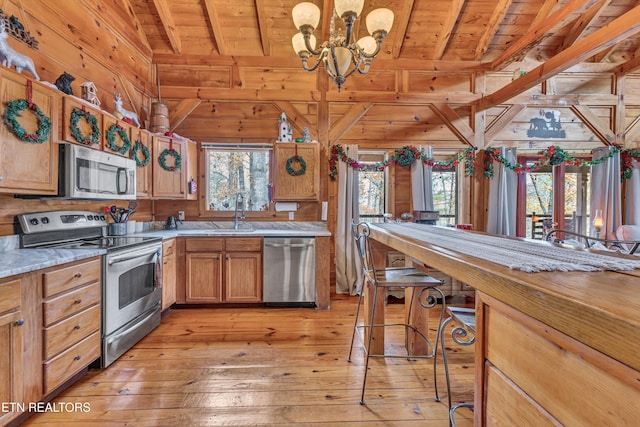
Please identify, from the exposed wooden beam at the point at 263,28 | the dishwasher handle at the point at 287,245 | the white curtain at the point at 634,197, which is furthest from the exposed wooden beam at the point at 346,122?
the white curtain at the point at 634,197

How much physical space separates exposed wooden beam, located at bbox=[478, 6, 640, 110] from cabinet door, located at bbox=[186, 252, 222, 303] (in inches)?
157

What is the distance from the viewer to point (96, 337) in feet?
7.20

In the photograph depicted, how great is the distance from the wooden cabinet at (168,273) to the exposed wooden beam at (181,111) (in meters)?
1.66

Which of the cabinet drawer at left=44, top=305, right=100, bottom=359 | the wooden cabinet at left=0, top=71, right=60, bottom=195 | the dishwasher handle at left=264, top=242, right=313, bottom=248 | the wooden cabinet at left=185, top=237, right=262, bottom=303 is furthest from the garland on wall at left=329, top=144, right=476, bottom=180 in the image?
the cabinet drawer at left=44, top=305, right=100, bottom=359

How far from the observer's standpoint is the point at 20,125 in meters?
1.92

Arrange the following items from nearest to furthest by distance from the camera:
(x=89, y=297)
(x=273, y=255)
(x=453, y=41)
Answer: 1. (x=89, y=297)
2. (x=273, y=255)
3. (x=453, y=41)

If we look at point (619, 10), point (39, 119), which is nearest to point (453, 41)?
point (619, 10)

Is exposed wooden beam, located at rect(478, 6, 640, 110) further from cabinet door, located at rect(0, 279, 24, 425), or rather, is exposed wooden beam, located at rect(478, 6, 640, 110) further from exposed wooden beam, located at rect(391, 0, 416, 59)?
cabinet door, located at rect(0, 279, 24, 425)

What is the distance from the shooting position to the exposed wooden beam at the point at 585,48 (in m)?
2.36

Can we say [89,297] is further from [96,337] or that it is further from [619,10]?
[619,10]

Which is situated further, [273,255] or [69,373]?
[273,255]

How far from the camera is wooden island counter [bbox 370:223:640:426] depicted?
1.88ft

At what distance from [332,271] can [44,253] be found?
9.90 feet

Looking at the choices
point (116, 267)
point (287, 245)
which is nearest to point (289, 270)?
point (287, 245)
